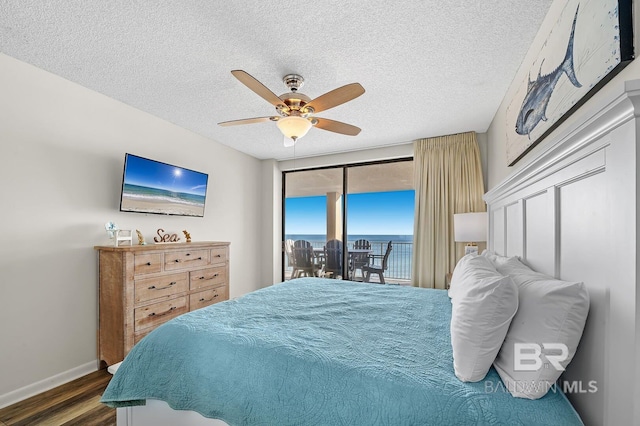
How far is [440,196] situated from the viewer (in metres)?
3.88

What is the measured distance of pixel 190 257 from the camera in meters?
3.09

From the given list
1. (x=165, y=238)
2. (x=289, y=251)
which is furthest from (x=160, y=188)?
(x=289, y=251)

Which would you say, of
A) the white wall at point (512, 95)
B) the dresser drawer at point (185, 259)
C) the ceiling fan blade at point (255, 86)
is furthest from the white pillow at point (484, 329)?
the dresser drawer at point (185, 259)

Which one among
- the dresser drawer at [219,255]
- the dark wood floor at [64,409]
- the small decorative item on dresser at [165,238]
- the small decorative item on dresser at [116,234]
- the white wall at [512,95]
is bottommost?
the dark wood floor at [64,409]

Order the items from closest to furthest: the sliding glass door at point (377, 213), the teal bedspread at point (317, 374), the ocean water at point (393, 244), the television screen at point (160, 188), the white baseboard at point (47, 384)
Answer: the teal bedspread at point (317, 374) < the white baseboard at point (47, 384) < the television screen at point (160, 188) < the sliding glass door at point (377, 213) < the ocean water at point (393, 244)

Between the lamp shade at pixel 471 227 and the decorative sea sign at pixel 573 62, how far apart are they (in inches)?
49.1

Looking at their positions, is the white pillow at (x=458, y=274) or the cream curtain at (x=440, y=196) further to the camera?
the cream curtain at (x=440, y=196)

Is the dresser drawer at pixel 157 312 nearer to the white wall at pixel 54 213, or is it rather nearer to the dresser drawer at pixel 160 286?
the dresser drawer at pixel 160 286

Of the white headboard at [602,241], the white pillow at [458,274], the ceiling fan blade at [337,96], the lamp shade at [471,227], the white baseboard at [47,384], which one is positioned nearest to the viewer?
the white headboard at [602,241]

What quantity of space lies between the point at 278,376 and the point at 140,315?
2.04 metres

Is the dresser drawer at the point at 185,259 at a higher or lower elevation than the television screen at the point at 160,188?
lower

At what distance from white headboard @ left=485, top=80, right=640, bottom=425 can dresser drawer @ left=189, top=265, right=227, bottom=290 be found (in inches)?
122

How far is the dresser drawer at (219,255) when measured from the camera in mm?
3416

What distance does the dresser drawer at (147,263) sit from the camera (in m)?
2.52
